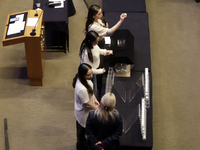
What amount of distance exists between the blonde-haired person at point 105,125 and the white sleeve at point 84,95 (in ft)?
1.22

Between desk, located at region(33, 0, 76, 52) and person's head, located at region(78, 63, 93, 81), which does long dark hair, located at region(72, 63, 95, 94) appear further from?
desk, located at region(33, 0, 76, 52)

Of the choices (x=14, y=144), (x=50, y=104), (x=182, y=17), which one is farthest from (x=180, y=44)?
(x=14, y=144)

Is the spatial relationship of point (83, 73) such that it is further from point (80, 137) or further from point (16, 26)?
point (16, 26)

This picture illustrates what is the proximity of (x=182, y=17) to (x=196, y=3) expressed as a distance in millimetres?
753

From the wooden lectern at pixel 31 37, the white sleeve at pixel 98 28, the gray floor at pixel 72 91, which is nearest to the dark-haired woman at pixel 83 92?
the gray floor at pixel 72 91

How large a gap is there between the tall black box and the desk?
1165 mm

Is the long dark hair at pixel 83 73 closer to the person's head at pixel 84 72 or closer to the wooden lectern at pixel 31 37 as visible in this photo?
the person's head at pixel 84 72

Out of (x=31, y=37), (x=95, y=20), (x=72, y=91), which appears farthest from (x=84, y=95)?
(x=72, y=91)

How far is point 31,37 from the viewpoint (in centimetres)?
496

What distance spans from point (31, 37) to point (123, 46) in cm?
147

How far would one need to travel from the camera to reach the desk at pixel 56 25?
589 cm

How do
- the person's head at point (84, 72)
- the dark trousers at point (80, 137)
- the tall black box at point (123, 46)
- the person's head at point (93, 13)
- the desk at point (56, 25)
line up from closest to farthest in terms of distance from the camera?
the person's head at point (84, 72), the dark trousers at point (80, 137), the person's head at point (93, 13), the tall black box at point (123, 46), the desk at point (56, 25)

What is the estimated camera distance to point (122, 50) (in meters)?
5.00

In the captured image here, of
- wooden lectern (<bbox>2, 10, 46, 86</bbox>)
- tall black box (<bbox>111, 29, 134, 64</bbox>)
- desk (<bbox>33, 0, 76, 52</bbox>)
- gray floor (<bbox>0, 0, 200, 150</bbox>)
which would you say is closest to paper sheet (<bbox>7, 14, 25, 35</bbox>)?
wooden lectern (<bbox>2, 10, 46, 86</bbox>)
